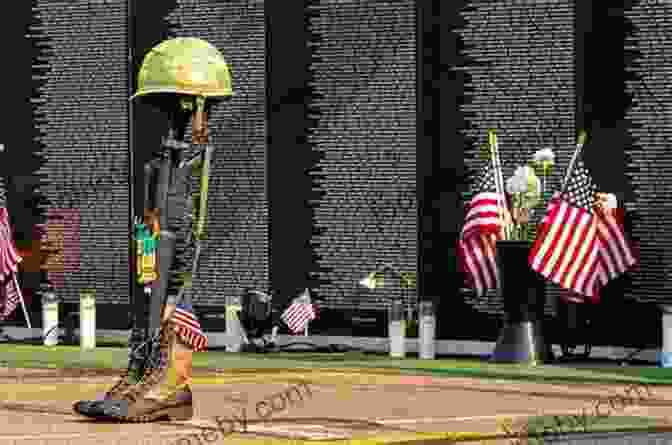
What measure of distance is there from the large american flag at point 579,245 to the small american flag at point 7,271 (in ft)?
26.1

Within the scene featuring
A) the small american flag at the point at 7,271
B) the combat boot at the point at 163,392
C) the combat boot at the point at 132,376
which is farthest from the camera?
the small american flag at the point at 7,271

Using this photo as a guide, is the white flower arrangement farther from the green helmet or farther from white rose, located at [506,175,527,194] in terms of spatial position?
the green helmet

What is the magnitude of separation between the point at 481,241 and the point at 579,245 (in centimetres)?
118

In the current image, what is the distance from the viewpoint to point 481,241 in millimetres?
20484

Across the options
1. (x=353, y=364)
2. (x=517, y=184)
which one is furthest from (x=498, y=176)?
(x=353, y=364)

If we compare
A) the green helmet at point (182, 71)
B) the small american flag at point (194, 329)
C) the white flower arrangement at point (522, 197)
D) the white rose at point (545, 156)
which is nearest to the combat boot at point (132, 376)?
the green helmet at point (182, 71)

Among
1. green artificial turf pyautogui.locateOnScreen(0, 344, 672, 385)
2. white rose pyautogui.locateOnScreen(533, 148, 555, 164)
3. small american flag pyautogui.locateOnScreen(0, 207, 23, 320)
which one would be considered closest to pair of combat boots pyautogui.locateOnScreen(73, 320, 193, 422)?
green artificial turf pyautogui.locateOnScreen(0, 344, 672, 385)

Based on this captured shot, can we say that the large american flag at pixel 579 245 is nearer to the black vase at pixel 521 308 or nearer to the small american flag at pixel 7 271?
the black vase at pixel 521 308

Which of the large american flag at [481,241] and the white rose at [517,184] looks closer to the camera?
the white rose at [517,184]

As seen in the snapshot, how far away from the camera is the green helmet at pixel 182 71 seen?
12867mm

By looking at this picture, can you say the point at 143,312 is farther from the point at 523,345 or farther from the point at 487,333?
the point at 487,333

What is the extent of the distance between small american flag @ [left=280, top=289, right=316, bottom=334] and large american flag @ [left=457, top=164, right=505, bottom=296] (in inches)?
108

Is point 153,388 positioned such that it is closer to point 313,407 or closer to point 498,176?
point 313,407

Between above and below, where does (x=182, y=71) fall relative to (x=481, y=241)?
above
